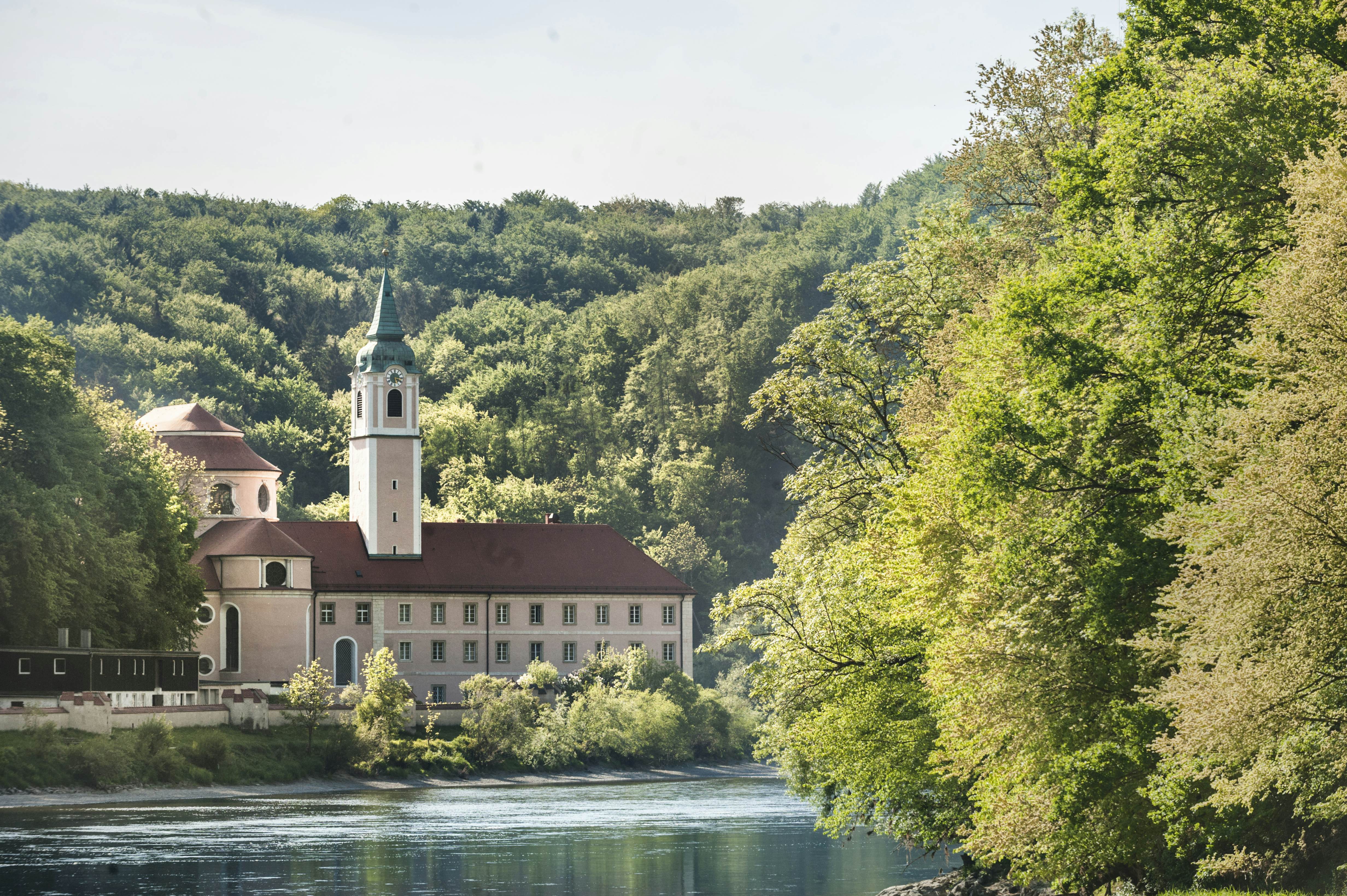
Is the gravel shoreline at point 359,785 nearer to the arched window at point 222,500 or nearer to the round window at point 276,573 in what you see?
the round window at point 276,573

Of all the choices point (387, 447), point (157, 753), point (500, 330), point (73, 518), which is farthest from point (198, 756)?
point (500, 330)

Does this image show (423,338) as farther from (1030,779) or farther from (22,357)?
(1030,779)

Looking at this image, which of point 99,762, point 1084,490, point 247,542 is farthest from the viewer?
point 247,542

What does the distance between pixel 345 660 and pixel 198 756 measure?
22.2m

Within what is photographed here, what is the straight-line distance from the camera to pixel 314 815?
5266 centimetres

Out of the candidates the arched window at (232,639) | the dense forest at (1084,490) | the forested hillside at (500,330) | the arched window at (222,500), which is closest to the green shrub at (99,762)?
Result: the dense forest at (1084,490)

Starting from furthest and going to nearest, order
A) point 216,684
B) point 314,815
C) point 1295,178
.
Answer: point 216,684, point 314,815, point 1295,178

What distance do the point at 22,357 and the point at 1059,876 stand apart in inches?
1713

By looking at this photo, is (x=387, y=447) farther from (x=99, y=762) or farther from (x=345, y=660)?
(x=99, y=762)

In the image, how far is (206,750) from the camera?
6284 cm

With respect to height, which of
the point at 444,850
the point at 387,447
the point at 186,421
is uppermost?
the point at 186,421

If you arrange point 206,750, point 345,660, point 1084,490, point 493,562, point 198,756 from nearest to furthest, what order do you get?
point 1084,490 → point 198,756 → point 206,750 → point 345,660 → point 493,562

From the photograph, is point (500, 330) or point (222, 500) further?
point (500, 330)

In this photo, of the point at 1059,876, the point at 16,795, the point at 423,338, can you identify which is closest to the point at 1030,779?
the point at 1059,876
